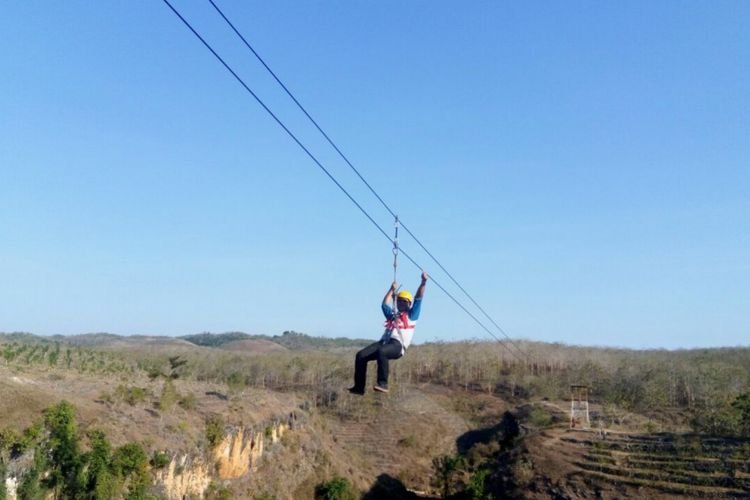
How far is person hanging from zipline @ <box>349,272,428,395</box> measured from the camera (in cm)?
1118

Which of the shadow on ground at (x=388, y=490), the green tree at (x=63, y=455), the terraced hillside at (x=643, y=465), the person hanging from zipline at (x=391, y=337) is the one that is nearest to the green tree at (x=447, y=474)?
the shadow on ground at (x=388, y=490)

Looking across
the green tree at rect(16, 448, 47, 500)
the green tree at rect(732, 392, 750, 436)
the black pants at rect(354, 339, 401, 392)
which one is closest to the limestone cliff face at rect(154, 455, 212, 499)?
the green tree at rect(16, 448, 47, 500)

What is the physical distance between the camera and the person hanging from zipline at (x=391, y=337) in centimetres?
1118

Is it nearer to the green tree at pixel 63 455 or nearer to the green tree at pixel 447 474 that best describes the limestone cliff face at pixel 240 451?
the green tree at pixel 63 455

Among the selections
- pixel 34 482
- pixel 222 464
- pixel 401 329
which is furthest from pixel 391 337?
pixel 222 464

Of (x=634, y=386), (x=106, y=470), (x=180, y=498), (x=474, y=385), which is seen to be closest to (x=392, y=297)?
(x=106, y=470)

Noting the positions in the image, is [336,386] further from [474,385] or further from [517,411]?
[517,411]

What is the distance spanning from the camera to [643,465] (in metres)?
32.1

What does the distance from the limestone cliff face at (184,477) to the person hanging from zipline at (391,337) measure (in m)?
16.5

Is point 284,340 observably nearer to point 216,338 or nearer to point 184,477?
point 216,338

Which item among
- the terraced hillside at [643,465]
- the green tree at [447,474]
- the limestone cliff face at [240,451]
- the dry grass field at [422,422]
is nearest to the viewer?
the dry grass field at [422,422]

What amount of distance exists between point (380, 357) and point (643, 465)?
26.2 m

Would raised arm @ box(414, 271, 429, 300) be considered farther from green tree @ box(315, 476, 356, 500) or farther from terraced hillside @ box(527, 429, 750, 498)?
green tree @ box(315, 476, 356, 500)

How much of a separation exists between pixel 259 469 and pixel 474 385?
114ft
